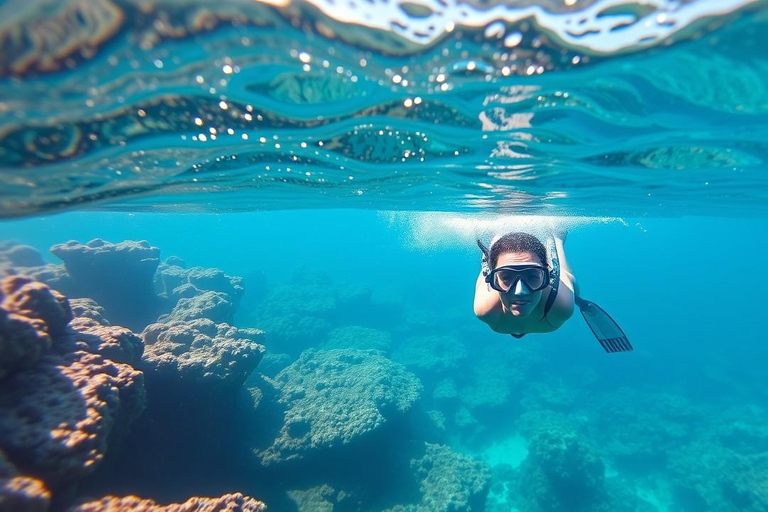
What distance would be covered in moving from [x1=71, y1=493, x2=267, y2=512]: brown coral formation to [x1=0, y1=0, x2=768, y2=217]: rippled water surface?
544 centimetres

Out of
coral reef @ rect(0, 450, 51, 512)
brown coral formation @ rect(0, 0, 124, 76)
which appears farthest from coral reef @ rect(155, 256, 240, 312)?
brown coral formation @ rect(0, 0, 124, 76)

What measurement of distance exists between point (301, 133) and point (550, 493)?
50.8 feet

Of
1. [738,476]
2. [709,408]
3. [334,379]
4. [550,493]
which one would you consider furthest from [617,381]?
[334,379]

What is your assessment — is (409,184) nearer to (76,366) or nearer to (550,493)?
(76,366)

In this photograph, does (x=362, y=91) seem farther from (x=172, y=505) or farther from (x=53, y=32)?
(x=172, y=505)

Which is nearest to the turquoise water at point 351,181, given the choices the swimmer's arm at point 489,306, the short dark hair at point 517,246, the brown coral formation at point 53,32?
the brown coral formation at point 53,32

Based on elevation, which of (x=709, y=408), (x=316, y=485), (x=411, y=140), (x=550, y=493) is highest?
(x=411, y=140)

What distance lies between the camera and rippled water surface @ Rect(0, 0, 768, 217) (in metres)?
4.23

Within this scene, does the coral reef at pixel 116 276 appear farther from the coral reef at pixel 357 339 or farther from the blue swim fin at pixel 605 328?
the blue swim fin at pixel 605 328

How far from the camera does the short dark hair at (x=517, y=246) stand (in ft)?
15.3

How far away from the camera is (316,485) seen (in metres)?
11.4

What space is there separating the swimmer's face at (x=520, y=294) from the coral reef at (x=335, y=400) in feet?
28.1

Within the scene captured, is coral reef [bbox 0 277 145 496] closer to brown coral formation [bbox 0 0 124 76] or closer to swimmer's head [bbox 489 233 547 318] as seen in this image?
brown coral formation [bbox 0 0 124 76]

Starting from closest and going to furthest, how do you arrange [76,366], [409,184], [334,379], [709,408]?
[76,366]
[409,184]
[334,379]
[709,408]
